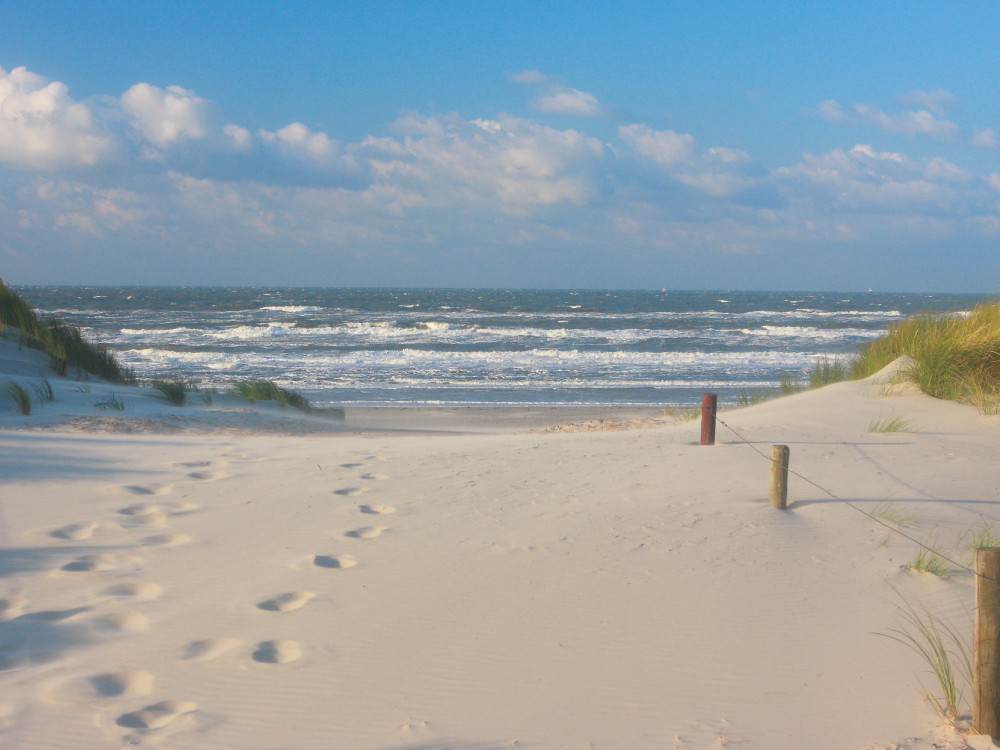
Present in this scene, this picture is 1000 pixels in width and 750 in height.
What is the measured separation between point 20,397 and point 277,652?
6710mm

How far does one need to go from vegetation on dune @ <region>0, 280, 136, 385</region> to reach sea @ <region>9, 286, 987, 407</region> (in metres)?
1.17

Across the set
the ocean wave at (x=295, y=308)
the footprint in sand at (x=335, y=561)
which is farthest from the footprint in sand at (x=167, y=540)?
the ocean wave at (x=295, y=308)

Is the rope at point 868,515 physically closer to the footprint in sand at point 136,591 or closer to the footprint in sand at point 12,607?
the footprint in sand at point 136,591

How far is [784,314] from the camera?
4678 cm

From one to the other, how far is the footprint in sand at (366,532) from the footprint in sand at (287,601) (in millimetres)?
812

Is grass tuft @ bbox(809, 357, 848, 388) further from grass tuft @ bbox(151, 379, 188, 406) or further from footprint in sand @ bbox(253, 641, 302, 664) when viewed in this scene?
footprint in sand @ bbox(253, 641, 302, 664)

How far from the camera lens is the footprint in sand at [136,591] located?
135 inches

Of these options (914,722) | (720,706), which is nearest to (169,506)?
(720,706)

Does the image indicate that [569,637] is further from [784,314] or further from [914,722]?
[784,314]

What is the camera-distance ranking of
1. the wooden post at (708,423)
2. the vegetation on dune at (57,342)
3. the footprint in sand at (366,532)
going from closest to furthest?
the footprint in sand at (366,532) → the wooden post at (708,423) → the vegetation on dune at (57,342)

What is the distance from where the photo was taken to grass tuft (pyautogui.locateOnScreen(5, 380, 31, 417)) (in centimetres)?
798

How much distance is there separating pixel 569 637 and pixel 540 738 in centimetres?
72

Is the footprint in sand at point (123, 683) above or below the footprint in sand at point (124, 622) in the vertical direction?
below

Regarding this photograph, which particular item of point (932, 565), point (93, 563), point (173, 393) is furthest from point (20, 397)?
point (932, 565)
